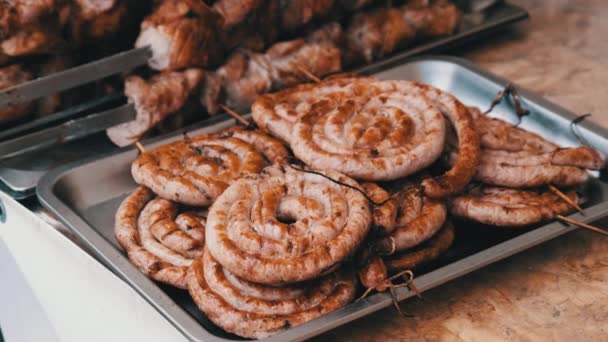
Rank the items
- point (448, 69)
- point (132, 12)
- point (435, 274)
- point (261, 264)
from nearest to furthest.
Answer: point (261, 264)
point (435, 274)
point (132, 12)
point (448, 69)

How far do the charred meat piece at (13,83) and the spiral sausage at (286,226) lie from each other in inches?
43.9

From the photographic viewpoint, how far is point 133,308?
7.64ft

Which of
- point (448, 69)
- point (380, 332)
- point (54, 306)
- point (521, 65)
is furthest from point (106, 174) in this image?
point (521, 65)

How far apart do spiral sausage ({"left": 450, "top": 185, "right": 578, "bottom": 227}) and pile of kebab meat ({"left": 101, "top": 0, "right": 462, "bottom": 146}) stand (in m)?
1.13

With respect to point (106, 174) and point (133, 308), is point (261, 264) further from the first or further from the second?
point (106, 174)

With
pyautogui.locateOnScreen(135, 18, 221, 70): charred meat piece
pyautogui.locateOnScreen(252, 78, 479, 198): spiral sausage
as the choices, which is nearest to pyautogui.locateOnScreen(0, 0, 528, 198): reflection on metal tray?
pyautogui.locateOnScreen(135, 18, 221, 70): charred meat piece

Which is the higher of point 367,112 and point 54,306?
point 367,112

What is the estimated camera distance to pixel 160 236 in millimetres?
2488

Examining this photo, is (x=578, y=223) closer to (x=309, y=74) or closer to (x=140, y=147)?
(x=309, y=74)

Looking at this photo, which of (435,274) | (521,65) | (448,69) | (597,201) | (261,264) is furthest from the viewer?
(521,65)

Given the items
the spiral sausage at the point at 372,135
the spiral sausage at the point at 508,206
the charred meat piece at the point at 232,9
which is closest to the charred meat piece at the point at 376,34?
the charred meat piece at the point at 232,9

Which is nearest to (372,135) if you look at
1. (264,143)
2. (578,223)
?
(264,143)

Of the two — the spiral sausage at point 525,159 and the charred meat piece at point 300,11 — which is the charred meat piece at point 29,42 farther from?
the spiral sausage at point 525,159

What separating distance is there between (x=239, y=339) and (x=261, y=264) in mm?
238
